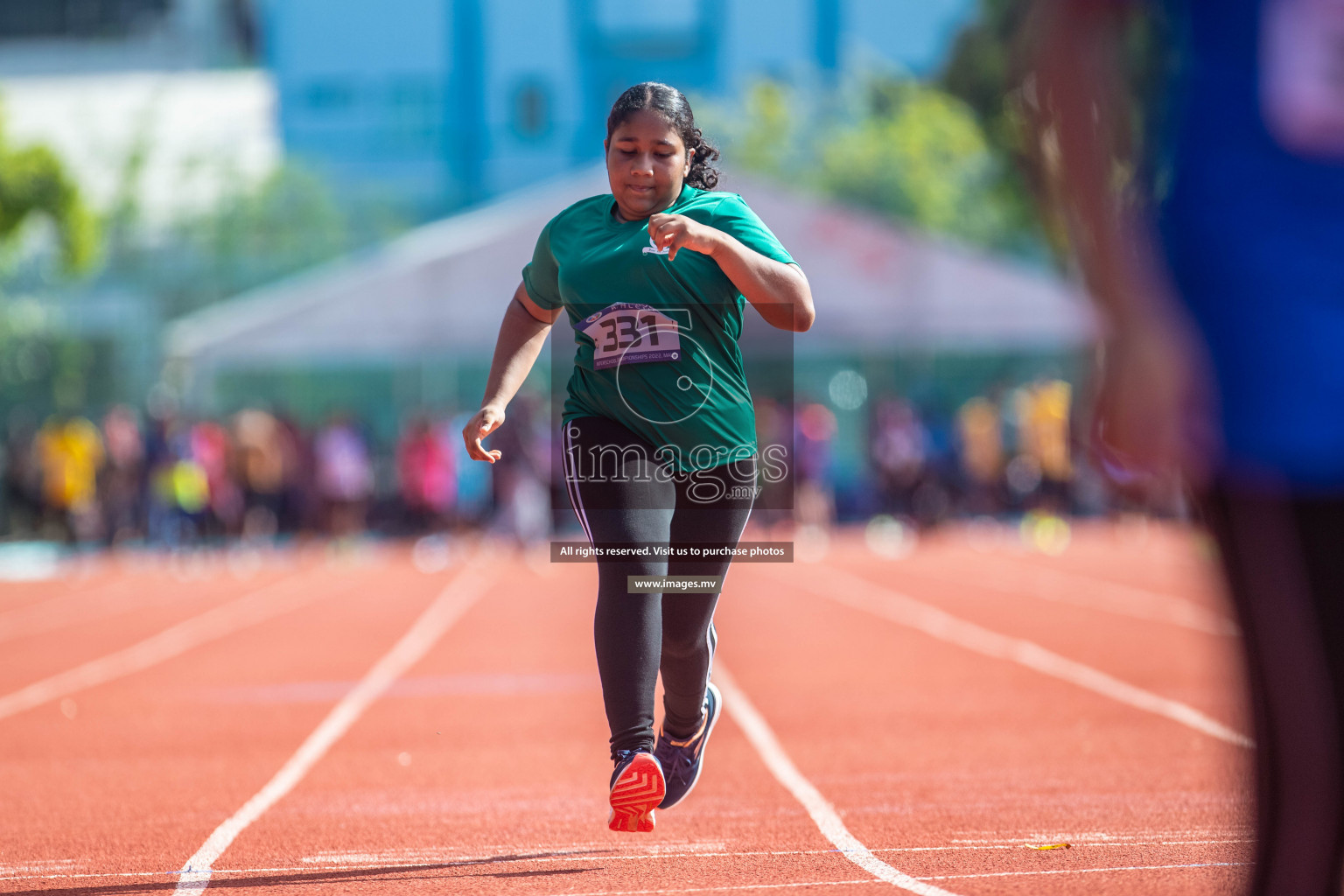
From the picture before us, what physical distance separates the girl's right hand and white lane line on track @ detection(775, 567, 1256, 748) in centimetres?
171

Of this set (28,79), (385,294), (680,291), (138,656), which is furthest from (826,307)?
(28,79)

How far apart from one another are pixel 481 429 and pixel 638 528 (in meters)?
0.39

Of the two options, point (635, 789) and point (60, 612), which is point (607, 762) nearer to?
point (635, 789)

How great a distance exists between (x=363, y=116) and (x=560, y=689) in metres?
43.8

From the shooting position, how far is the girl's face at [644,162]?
3.57m

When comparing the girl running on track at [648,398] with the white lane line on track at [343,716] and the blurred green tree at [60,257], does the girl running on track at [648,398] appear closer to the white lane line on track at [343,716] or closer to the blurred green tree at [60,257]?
the white lane line on track at [343,716]

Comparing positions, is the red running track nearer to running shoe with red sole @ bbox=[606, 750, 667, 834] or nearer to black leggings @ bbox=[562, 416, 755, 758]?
running shoe with red sole @ bbox=[606, 750, 667, 834]

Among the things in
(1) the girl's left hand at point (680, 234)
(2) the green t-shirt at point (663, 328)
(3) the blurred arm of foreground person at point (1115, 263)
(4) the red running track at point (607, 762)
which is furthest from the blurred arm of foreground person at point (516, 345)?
(3) the blurred arm of foreground person at point (1115, 263)

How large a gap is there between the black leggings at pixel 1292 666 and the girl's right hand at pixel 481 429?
1.83m

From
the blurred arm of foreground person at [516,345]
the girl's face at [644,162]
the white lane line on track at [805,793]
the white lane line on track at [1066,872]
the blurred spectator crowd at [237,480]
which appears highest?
the girl's face at [644,162]

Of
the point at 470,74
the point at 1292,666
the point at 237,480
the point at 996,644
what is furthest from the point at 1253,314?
the point at 470,74

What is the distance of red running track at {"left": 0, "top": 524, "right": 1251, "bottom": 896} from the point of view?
3.95 meters

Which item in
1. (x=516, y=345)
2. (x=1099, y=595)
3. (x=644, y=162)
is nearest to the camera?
(x=644, y=162)

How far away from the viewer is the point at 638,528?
3619 millimetres
